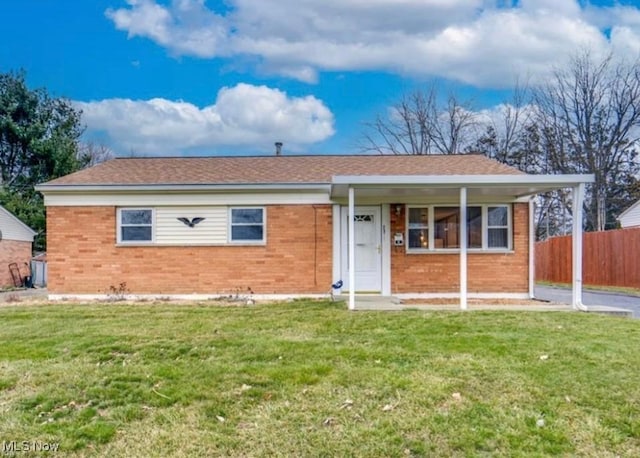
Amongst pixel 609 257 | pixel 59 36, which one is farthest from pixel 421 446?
pixel 59 36

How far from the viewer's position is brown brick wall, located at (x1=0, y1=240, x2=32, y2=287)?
17.6m

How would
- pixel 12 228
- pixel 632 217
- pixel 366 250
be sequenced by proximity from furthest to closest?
pixel 632 217 < pixel 12 228 < pixel 366 250

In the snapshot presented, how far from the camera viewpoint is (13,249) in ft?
60.1

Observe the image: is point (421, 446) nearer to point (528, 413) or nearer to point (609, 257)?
point (528, 413)

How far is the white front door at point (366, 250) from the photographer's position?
1085 centimetres

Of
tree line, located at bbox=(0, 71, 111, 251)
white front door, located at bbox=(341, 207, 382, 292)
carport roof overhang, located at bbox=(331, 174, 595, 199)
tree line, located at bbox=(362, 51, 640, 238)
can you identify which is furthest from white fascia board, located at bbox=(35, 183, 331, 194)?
tree line, located at bbox=(362, 51, 640, 238)

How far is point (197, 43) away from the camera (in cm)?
1683

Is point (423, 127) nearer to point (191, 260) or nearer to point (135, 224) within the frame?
point (191, 260)

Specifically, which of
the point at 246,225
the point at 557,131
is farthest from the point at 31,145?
the point at 557,131

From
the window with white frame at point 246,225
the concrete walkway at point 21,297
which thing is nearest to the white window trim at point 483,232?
the window with white frame at point 246,225

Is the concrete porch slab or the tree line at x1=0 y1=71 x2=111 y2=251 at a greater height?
the tree line at x1=0 y1=71 x2=111 y2=251

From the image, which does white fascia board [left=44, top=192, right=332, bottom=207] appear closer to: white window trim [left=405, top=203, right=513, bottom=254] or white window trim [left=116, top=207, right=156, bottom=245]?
white window trim [left=116, top=207, right=156, bottom=245]

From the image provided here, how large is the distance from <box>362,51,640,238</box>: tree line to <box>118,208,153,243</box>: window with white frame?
18932mm

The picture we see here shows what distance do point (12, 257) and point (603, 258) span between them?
74.9 feet
